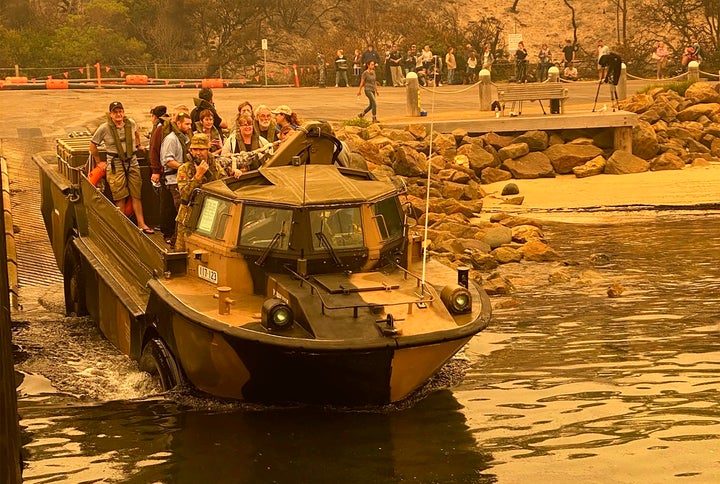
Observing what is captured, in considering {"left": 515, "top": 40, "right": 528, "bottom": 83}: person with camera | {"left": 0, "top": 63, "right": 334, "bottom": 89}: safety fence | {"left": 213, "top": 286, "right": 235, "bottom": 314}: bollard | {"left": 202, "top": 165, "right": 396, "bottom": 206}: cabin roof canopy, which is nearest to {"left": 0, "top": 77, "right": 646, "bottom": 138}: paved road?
{"left": 515, "top": 40, "right": 528, "bottom": 83}: person with camera

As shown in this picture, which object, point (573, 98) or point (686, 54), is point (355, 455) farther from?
point (686, 54)

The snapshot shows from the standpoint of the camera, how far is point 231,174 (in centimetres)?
1462

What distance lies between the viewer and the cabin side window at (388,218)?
43.4 feet

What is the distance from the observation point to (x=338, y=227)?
42.5 ft

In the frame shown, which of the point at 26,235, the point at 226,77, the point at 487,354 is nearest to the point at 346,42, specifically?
the point at 226,77

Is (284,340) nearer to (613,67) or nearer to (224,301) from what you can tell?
(224,301)

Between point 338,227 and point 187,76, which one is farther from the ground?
point 187,76

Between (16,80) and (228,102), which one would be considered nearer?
(228,102)

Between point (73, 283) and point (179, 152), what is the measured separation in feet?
9.10

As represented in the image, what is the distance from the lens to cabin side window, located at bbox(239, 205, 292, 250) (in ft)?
42.0

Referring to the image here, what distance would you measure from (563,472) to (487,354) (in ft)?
13.1

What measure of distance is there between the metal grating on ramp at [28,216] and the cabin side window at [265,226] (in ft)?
22.4

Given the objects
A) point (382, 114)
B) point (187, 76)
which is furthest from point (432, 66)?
point (187, 76)

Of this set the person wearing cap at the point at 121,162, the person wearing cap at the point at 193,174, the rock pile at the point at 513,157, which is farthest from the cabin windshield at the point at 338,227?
the rock pile at the point at 513,157
